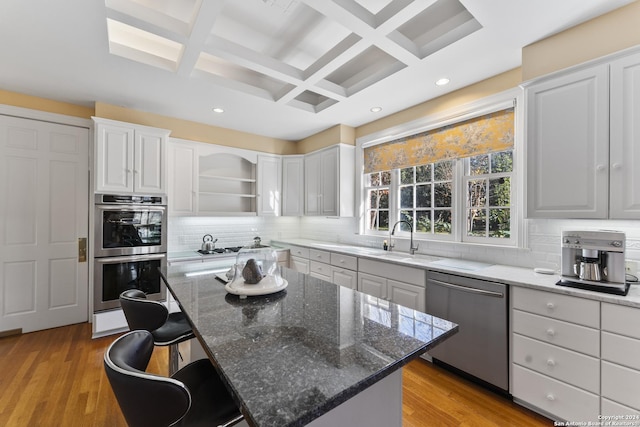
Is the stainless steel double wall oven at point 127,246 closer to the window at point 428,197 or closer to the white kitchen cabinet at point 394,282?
the white kitchen cabinet at point 394,282

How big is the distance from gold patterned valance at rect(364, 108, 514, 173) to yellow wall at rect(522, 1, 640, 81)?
456mm

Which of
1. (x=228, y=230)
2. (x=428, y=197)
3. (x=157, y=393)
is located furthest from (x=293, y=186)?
(x=157, y=393)

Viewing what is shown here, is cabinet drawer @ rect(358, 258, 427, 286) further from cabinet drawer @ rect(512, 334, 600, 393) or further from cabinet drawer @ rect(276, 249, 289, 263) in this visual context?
cabinet drawer @ rect(276, 249, 289, 263)

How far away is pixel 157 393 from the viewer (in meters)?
0.79

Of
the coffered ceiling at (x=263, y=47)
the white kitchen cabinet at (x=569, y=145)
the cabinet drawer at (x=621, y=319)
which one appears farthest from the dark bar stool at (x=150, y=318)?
the white kitchen cabinet at (x=569, y=145)

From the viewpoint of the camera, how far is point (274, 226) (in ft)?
16.0

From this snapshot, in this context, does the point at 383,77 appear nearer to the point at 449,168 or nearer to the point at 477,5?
the point at 477,5

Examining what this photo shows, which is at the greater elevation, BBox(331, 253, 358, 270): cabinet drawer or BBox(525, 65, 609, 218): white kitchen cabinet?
BBox(525, 65, 609, 218): white kitchen cabinet

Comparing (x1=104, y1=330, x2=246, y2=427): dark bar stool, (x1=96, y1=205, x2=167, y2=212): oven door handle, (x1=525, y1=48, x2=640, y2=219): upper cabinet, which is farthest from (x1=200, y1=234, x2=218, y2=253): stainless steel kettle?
(x1=525, y1=48, x2=640, y2=219): upper cabinet

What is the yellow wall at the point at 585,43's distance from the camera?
67.7 inches

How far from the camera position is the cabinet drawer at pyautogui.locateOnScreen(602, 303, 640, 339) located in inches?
58.3

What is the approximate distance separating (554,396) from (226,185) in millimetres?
4316

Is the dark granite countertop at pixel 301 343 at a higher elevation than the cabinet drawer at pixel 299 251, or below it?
higher

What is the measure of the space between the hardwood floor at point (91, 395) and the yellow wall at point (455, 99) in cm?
257
